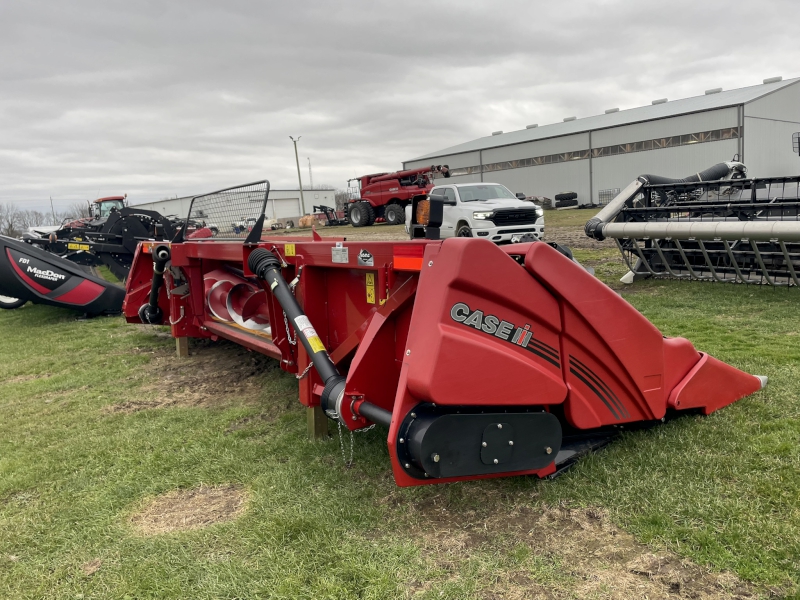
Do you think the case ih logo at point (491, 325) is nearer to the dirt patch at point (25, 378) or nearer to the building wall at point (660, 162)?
the dirt patch at point (25, 378)

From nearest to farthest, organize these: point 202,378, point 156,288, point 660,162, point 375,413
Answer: point 375,413 → point 202,378 → point 156,288 → point 660,162

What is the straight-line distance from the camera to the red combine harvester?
6.97ft

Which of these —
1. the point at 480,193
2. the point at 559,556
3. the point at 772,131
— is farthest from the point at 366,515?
the point at 772,131

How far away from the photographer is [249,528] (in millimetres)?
2451

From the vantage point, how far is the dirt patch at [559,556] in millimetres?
1944

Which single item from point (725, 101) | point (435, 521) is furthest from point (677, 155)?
point (435, 521)

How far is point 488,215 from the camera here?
13.2 m

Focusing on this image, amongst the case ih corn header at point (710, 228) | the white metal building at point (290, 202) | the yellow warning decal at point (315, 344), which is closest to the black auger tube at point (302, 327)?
the yellow warning decal at point (315, 344)

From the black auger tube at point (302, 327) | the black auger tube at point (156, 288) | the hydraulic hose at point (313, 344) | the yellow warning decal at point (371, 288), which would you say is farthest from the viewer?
the black auger tube at point (156, 288)

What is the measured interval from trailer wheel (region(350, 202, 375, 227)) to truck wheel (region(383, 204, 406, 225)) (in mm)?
865

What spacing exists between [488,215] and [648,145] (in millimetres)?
25439

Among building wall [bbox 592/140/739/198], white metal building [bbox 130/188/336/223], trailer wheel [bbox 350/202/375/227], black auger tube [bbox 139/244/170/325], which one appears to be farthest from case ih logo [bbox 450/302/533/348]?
white metal building [bbox 130/188/336/223]

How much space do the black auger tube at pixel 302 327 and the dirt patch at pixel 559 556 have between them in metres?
0.62

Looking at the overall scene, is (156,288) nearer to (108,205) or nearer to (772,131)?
(108,205)
